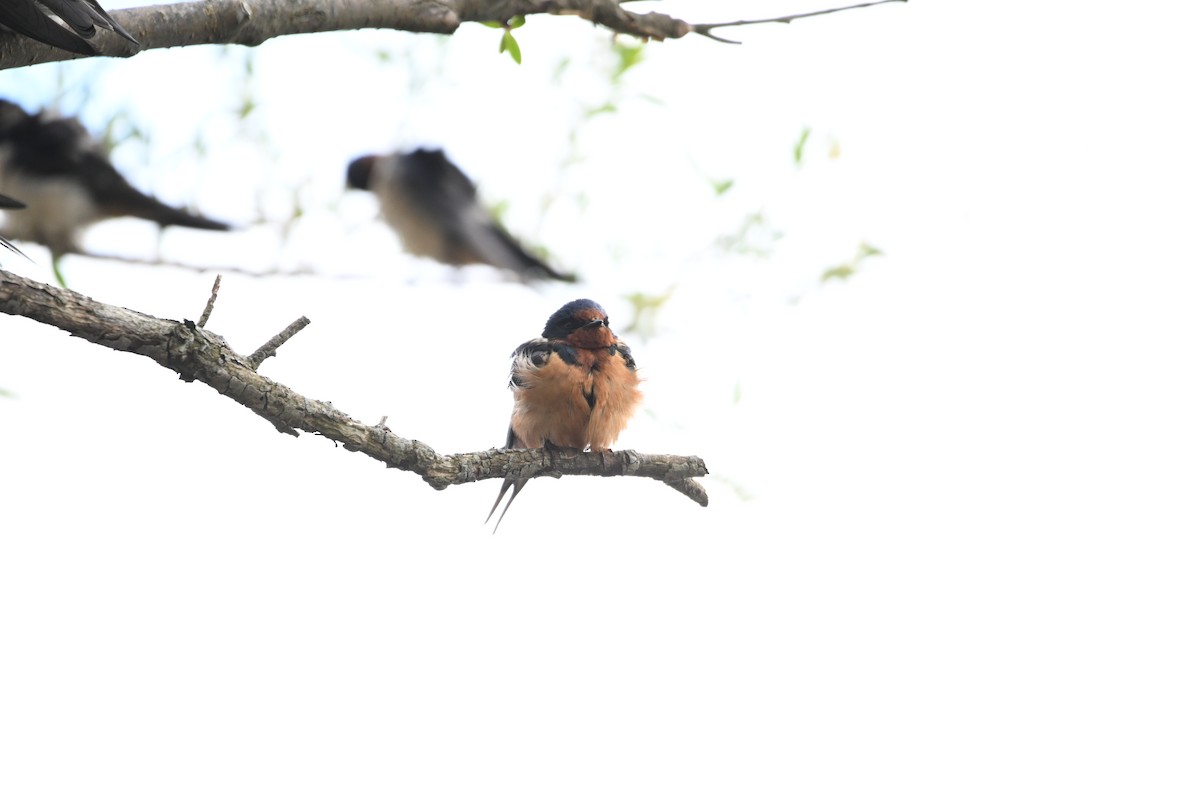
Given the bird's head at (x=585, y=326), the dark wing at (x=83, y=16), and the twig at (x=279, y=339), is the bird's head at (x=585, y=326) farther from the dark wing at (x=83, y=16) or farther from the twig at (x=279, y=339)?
the dark wing at (x=83, y=16)

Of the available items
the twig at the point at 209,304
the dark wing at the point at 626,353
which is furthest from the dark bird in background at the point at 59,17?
the dark wing at the point at 626,353

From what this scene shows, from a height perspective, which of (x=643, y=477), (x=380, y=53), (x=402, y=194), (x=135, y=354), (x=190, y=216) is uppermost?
(x=380, y=53)

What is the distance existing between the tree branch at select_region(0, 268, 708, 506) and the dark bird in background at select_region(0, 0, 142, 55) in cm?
26

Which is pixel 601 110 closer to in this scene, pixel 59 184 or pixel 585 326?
pixel 585 326

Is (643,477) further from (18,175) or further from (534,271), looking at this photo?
(18,175)

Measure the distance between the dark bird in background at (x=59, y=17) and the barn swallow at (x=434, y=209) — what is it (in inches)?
16.7

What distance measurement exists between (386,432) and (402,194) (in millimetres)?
454

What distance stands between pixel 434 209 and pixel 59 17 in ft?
1.68

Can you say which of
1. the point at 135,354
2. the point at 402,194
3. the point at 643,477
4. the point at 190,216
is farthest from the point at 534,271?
the point at 135,354

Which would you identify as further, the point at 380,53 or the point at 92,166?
the point at 380,53

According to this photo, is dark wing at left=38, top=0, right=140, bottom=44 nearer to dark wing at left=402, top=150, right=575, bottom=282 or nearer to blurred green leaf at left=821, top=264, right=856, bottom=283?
dark wing at left=402, top=150, right=575, bottom=282

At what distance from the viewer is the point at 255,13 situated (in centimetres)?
122

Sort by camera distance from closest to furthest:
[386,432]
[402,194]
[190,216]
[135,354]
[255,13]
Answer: [135,354] < [386,432] < [255,13] < [190,216] < [402,194]

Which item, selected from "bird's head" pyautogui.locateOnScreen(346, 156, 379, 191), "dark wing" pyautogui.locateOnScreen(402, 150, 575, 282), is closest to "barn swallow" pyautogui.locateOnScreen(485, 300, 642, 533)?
"dark wing" pyautogui.locateOnScreen(402, 150, 575, 282)
